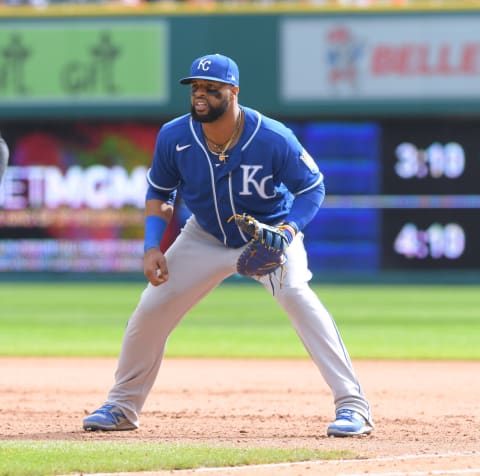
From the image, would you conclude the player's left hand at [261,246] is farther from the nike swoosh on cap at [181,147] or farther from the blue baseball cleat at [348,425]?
the blue baseball cleat at [348,425]

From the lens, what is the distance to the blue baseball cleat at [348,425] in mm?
5867

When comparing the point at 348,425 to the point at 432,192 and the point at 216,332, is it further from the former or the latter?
the point at 432,192

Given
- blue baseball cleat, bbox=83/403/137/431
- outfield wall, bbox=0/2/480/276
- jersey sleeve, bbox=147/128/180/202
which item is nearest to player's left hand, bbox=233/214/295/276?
jersey sleeve, bbox=147/128/180/202

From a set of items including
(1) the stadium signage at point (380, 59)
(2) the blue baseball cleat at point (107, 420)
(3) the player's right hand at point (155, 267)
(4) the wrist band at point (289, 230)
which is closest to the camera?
(4) the wrist band at point (289, 230)

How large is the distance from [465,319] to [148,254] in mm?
9147

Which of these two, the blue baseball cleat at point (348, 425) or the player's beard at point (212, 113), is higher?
the player's beard at point (212, 113)

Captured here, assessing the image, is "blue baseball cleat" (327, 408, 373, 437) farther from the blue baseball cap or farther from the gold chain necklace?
the blue baseball cap

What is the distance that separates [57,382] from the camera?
29.0ft

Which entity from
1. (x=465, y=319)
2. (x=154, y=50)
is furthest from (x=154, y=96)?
(x=465, y=319)

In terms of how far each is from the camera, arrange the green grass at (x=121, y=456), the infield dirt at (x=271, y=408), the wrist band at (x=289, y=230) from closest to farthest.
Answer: the green grass at (x=121, y=456) → the infield dirt at (x=271, y=408) → the wrist band at (x=289, y=230)

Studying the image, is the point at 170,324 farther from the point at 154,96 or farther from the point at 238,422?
the point at 154,96

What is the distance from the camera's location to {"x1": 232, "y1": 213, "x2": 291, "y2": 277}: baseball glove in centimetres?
573

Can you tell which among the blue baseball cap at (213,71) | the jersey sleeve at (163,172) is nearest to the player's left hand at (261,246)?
the jersey sleeve at (163,172)

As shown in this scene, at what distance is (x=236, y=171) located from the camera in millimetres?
5906
